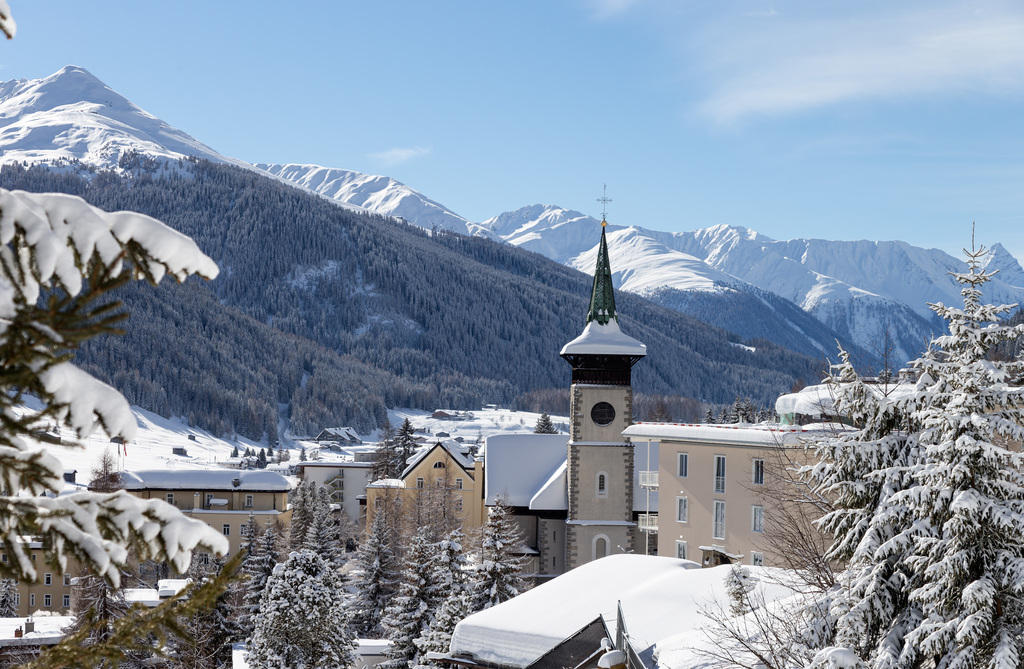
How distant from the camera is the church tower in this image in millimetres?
58531

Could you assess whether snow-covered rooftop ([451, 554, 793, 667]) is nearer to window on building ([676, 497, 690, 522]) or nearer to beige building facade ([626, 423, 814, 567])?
beige building facade ([626, 423, 814, 567])

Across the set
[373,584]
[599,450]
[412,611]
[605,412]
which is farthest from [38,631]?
[605,412]

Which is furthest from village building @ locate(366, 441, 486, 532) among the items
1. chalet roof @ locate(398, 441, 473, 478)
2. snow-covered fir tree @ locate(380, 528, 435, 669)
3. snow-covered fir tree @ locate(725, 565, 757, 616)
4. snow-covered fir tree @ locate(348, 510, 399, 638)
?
snow-covered fir tree @ locate(725, 565, 757, 616)

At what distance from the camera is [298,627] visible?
32875 millimetres

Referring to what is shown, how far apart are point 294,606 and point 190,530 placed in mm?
30519

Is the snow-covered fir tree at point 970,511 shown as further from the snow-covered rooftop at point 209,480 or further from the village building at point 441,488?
the snow-covered rooftop at point 209,480

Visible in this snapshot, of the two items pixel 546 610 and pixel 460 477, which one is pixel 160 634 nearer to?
pixel 546 610

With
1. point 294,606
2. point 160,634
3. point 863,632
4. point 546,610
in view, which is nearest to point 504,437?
point 294,606

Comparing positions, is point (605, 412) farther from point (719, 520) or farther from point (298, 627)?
point (298, 627)

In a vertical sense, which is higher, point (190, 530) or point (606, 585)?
point (190, 530)

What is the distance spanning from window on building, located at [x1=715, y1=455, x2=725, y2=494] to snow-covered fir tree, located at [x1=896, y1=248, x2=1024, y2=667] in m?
25.3

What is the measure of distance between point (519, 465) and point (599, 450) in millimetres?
8477

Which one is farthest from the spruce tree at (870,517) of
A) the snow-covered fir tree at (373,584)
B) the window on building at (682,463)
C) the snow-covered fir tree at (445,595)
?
the snow-covered fir tree at (373,584)

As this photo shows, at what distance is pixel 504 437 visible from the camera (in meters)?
68.6
